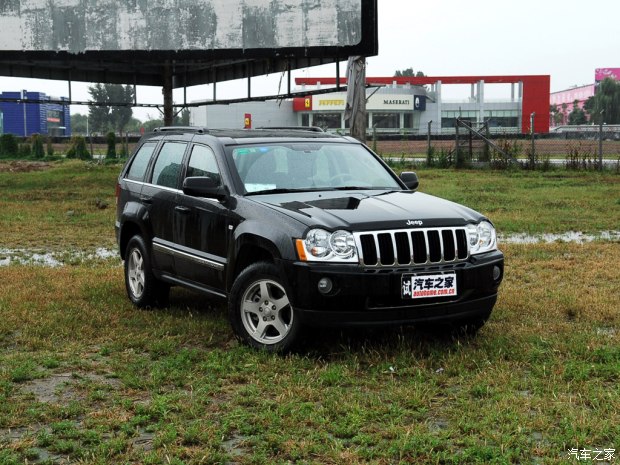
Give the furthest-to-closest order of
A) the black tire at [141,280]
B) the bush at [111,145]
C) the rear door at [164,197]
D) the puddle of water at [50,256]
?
the bush at [111,145] < the puddle of water at [50,256] < the black tire at [141,280] < the rear door at [164,197]

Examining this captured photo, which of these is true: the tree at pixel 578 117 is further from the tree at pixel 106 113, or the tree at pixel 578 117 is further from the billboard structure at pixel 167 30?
the billboard structure at pixel 167 30

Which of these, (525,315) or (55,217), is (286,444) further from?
(55,217)

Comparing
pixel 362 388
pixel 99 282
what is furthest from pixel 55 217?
pixel 362 388

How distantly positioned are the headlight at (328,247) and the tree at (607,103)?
384 feet

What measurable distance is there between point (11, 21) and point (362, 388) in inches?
785

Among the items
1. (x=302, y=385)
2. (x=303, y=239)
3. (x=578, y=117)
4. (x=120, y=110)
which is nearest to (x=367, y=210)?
(x=303, y=239)

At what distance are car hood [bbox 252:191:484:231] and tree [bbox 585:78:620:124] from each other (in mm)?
116170

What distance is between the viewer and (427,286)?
19.8ft

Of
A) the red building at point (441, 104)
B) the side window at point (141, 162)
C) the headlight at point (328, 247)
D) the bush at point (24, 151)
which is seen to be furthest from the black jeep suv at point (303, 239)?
the red building at point (441, 104)

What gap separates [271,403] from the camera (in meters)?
5.11

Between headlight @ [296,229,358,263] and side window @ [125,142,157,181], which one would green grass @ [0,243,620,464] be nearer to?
headlight @ [296,229,358,263]

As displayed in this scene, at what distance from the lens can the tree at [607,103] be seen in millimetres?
119688

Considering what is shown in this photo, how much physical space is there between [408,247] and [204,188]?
1.81m

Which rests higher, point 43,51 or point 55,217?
point 43,51
